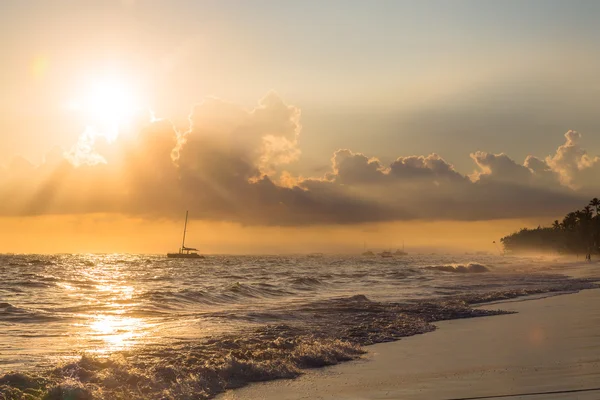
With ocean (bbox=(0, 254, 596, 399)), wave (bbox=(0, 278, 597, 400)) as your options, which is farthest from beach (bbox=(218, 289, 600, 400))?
ocean (bbox=(0, 254, 596, 399))

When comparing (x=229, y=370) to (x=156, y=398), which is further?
(x=229, y=370)

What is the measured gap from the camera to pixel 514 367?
1138cm

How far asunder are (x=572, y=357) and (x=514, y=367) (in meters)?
1.81

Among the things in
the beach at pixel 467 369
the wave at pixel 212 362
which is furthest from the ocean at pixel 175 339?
the beach at pixel 467 369

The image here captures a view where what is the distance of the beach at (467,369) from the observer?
31.4 feet

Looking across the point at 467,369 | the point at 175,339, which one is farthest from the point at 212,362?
the point at 467,369

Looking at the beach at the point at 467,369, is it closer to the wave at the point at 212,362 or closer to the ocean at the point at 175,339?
the wave at the point at 212,362

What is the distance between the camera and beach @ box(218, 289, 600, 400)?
957 cm

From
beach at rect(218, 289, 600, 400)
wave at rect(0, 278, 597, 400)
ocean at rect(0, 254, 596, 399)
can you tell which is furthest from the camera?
ocean at rect(0, 254, 596, 399)

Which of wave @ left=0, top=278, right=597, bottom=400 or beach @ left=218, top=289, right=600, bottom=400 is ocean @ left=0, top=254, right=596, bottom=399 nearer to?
wave @ left=0, top=278, right=597, bottom=400

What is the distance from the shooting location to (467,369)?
1152 cm

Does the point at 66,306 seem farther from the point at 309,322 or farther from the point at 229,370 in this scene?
the point at 229,370

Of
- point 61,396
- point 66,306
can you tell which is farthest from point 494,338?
point 66,306

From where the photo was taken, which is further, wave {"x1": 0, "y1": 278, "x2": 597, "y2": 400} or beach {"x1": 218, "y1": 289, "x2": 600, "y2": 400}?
wave {"x1": 0, "y1": 278, "x2": 597, "y2": 400}
